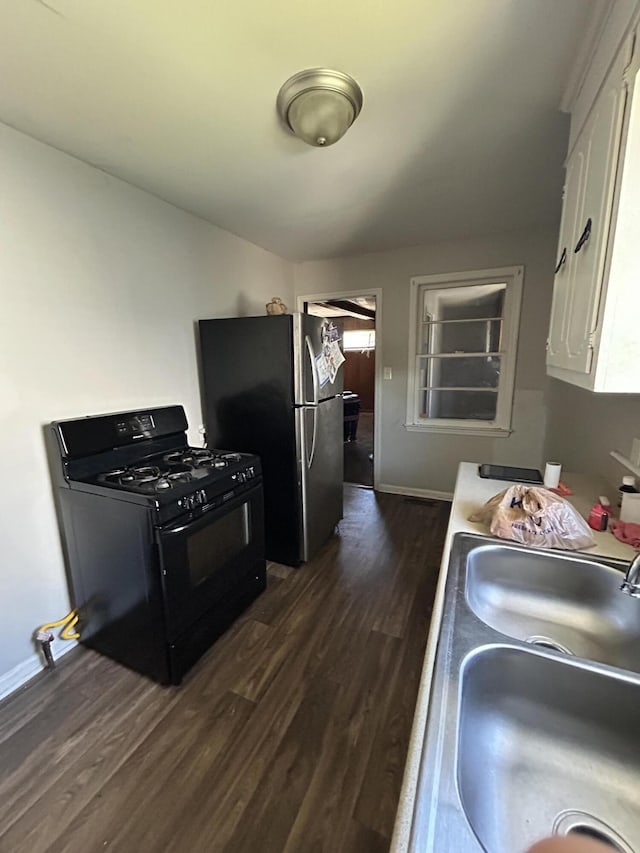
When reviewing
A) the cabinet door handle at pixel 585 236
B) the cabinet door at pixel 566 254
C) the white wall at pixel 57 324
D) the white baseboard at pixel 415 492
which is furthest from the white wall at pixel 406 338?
the cabinet door handle at pixel 585 236

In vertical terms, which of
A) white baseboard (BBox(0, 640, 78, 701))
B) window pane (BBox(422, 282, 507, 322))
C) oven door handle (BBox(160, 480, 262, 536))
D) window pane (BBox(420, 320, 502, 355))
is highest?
window pane (BBox(422, 282, 507, 322))

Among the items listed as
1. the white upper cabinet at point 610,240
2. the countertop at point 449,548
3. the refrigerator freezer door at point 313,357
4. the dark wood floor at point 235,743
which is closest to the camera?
the countertop at point 449,548

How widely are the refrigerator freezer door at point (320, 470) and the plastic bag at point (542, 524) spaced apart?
137 centimetres

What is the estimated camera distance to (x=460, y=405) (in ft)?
11.7

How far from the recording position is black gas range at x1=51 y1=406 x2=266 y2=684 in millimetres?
1547

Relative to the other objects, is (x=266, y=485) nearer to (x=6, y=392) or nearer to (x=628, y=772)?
(x=6, y=392)

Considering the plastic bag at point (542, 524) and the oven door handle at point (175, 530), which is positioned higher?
the plastic bag at point (542, 524)

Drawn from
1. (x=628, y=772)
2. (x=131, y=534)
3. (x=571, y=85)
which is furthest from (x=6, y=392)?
(x=571, y=85)

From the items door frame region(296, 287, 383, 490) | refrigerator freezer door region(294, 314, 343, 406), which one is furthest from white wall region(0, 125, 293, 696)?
door frame region(296, 287, 383, 490)

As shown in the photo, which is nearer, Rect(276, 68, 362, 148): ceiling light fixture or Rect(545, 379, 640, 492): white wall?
Rect(276, 68, 362, 148): ceiling light fixture

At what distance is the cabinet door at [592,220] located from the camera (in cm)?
95

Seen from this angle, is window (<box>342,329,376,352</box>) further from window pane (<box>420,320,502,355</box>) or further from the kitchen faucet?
the kitchen faucet

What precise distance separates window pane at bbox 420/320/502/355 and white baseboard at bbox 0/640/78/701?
11.4 feet

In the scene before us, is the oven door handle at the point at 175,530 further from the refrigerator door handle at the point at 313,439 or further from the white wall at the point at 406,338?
the white wall at the point at 406,338
